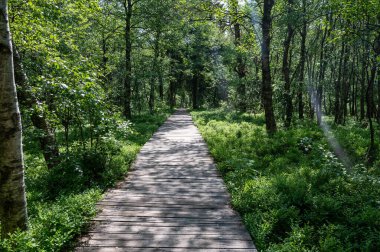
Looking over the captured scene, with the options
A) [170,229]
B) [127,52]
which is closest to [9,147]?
[170,229]

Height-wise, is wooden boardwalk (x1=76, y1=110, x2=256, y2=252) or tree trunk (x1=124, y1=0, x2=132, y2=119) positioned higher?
tree trunk (x1=124, y1=0, x2=132, y2=119)

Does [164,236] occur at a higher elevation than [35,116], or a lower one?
lower

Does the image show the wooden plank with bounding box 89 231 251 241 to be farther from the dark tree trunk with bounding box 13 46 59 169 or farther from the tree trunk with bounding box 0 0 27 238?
the dark tree trunk with bounding box 13 46 59 169

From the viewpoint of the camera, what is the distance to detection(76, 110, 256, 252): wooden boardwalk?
433 centimetres

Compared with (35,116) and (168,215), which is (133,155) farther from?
(168,215)

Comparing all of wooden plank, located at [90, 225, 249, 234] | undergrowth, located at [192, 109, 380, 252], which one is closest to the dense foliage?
undergrowth, located at [192, 109, 380, 252]

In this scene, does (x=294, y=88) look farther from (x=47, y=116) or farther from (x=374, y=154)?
(x=47, y=116)

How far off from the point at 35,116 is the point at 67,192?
270cm

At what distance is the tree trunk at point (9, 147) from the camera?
11.6 feet

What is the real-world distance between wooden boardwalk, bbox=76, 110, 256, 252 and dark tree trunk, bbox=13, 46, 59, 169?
2.31 m

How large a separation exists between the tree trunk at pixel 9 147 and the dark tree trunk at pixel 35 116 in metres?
3.11

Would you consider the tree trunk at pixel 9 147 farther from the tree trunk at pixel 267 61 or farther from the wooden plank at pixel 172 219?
the tree trunk at pixel 267 61

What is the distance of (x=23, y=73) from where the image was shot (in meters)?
7.00

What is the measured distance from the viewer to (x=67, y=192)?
6191mm
